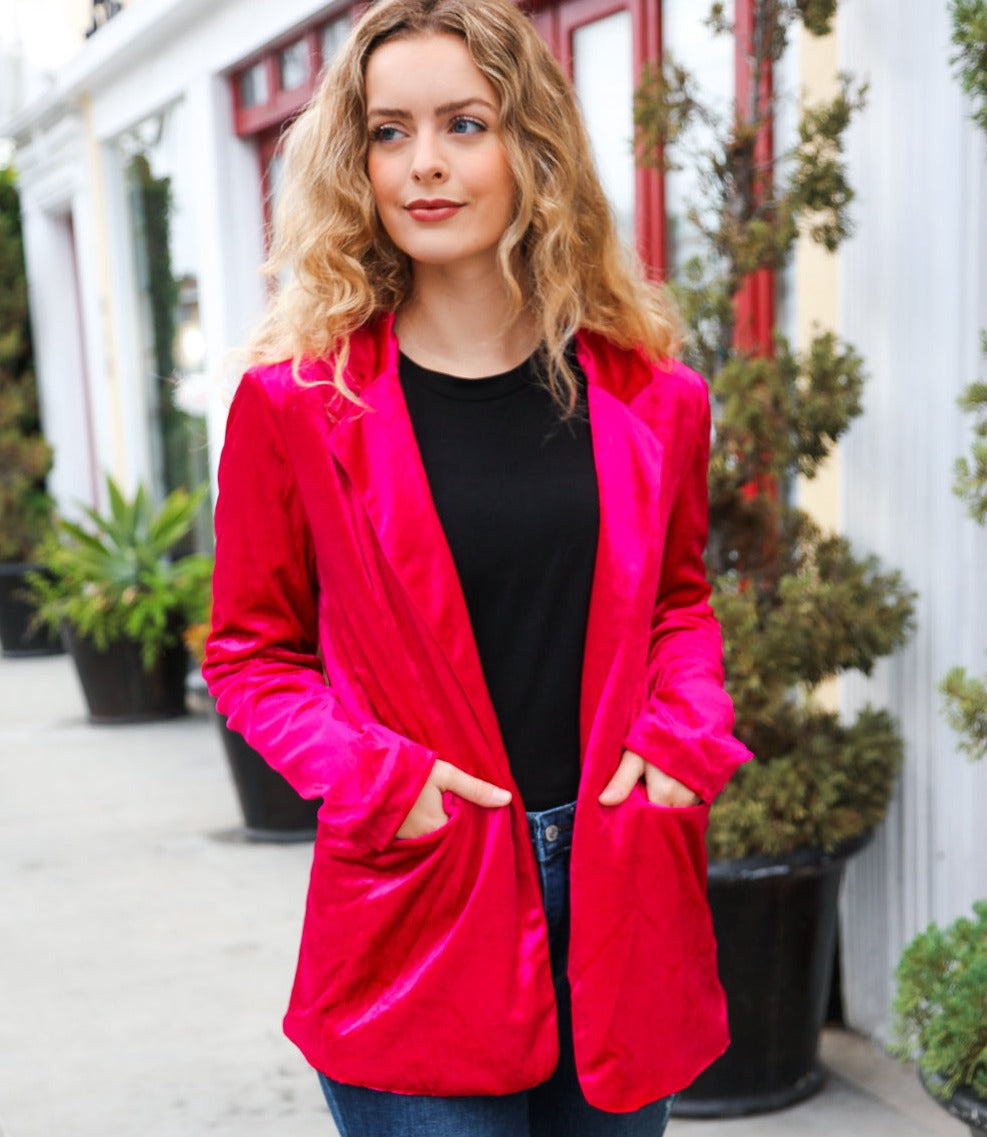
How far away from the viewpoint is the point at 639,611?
5.57ft

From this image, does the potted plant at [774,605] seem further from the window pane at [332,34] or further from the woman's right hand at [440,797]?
the window pane at [332,34]

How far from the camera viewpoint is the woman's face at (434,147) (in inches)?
65.4

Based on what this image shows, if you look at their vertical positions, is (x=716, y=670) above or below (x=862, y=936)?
above

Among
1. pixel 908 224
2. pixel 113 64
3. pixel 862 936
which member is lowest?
pixel 862 936

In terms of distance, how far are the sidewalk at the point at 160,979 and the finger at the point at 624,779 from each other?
1.83 metres

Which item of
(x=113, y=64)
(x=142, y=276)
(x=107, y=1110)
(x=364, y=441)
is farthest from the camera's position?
(x=142, y=276)

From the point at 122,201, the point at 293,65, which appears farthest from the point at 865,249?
the point at 122,201

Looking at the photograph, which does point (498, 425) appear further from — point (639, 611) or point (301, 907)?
point (301, 907)

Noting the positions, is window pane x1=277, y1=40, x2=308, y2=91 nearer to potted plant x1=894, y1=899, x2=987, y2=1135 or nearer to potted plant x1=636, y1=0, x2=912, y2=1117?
potted plant x1=636, y1=0, x2=912, y2=1117

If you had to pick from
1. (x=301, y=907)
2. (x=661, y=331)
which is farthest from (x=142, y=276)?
(x=661, y=331)

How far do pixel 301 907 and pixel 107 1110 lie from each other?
143cm

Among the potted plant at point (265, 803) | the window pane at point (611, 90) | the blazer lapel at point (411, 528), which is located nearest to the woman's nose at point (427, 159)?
the blazer lapel at point (411, 528)

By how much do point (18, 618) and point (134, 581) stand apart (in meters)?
3.14

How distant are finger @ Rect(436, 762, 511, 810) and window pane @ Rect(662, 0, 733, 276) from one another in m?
2.75
